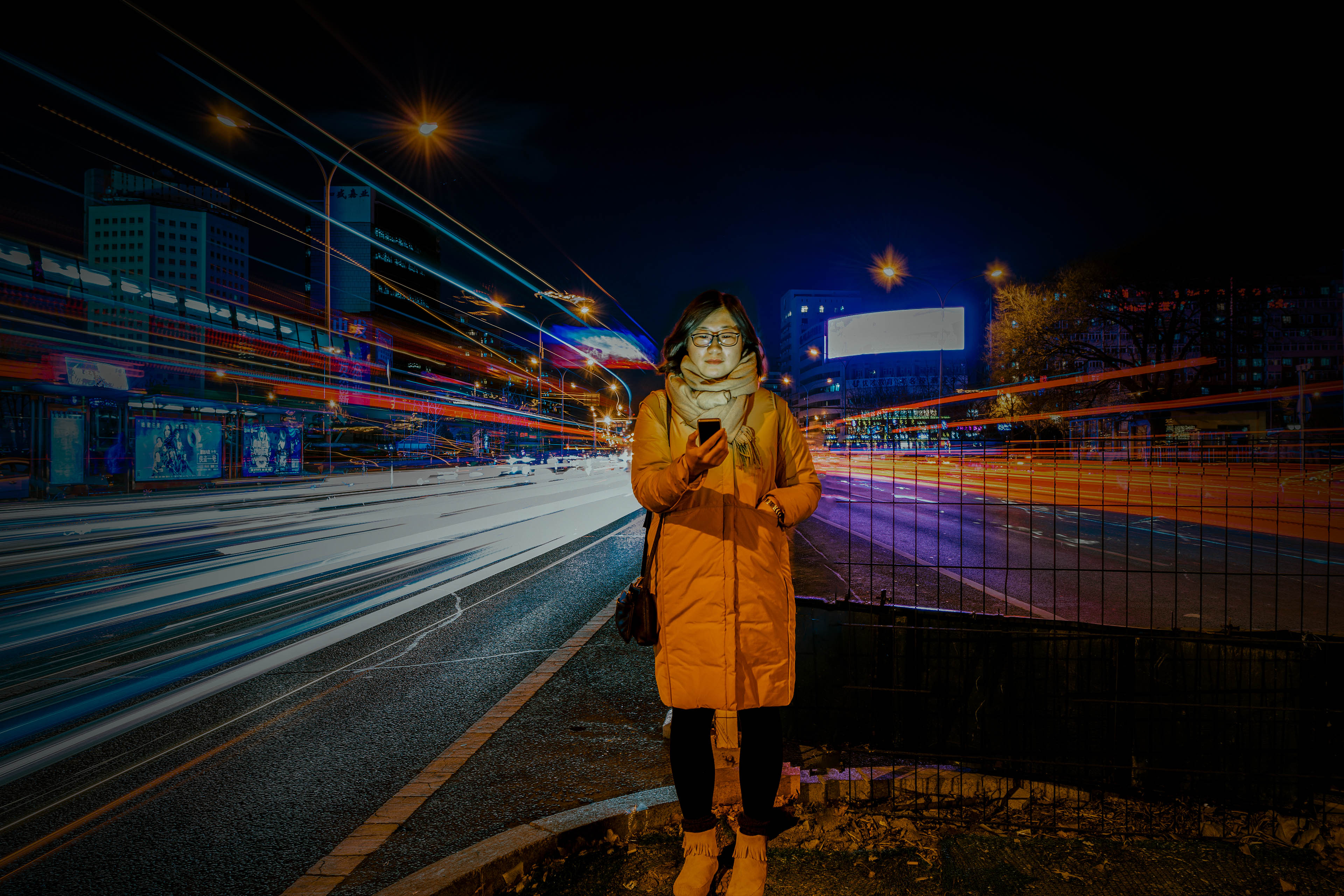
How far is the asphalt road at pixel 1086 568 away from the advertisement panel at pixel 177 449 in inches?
672

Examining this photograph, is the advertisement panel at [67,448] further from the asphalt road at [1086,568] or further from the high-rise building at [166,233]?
the asphalt road at [1086,568]

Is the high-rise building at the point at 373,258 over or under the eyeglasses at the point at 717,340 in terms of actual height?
over

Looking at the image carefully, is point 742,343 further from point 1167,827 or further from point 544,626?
point 544,626

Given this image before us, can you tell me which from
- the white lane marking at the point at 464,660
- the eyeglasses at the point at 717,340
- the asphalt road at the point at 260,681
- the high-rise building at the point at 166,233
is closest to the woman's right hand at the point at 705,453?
the eyeglasses at the point at 717,340

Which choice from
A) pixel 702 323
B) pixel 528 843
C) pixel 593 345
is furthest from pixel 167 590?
pixel 593 345

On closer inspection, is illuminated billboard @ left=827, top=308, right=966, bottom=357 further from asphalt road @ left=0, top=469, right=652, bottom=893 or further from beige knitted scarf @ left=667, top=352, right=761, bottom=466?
beige knitted scarf @ left=667, top=352, right=761, bottom=466

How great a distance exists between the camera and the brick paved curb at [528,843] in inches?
89.7

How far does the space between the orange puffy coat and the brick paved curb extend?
2.53ft

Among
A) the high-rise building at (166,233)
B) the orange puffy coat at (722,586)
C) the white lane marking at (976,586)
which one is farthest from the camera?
the high-rise building at (166,233)

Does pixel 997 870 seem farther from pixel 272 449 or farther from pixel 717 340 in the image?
pixel 272 449

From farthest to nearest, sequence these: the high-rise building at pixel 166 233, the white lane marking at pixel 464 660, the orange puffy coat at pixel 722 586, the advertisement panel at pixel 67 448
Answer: the high-rise building at pixel 166 233, the advertisement panel at pixel 67 448, the white lane marking at pixel 464 660, the orange puffy coat at pixel 722 586

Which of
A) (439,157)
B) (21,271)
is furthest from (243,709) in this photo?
(439,157)

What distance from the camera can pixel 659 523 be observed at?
2373 mm

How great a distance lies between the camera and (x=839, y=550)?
1030cm
